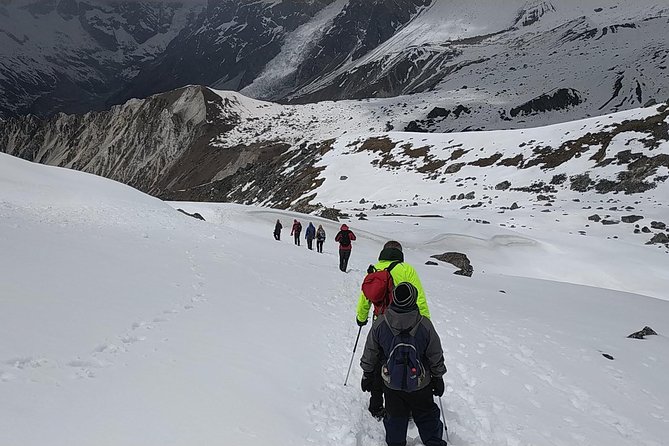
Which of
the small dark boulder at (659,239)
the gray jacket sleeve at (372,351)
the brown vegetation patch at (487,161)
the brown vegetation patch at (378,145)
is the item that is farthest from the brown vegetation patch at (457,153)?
the gray jacket sleeve at (372,351)

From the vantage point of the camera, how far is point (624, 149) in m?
43.6

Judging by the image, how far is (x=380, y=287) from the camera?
5965 millimetres

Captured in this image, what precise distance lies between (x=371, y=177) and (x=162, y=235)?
44.6 m

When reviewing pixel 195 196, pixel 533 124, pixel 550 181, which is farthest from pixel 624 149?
pixel 195 196

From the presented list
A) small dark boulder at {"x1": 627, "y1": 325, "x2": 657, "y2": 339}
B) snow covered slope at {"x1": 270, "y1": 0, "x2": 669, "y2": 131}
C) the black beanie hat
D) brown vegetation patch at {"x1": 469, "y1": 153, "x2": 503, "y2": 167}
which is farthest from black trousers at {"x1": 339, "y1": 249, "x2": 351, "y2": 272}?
snow covered slope at {"x1": 270, "y1": 0, "x2": 669, "y2": 131}

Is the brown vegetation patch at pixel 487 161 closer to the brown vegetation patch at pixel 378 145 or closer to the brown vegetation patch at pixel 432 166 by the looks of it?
the brown vegetation patch at pixel 432 166

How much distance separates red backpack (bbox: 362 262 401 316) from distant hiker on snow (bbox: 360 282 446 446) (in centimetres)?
95

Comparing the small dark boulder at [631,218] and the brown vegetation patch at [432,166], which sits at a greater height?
the brown vegetation patch at [432,166]

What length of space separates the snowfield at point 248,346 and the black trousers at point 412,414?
43 cm

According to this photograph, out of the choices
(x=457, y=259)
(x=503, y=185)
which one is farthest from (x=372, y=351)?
(x=503, y=185)

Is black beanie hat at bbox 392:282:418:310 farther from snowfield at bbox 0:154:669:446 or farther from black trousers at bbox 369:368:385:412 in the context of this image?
snowfield at bbox 0:154:669:446

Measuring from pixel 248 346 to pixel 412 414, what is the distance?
10.3ft

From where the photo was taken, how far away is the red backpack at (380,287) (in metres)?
5.95

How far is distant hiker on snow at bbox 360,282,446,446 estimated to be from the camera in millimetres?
4672
